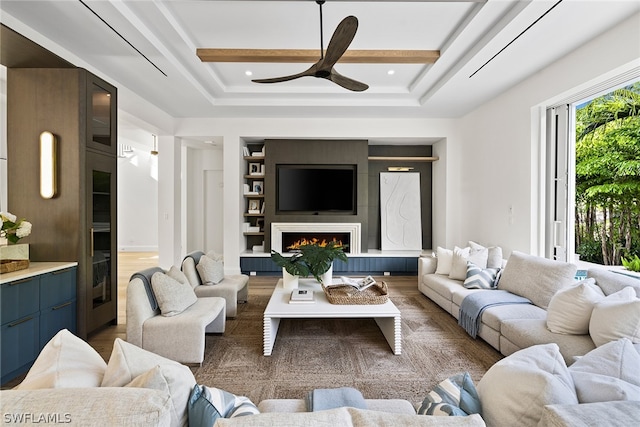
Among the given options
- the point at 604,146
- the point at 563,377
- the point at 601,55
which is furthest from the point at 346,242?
the point at 563,377

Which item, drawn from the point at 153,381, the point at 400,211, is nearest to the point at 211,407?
the point at 153,381

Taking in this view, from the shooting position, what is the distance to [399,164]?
20.6ft

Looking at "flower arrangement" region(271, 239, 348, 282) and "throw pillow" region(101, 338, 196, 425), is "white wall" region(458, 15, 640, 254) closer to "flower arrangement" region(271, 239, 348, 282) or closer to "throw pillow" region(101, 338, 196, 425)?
"flower arrangement" region(271, 239, 348, 282)

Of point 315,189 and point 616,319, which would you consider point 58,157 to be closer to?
point 315,189

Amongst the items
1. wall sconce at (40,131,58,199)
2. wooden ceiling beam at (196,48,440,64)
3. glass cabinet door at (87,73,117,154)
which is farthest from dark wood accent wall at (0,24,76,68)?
wooden ceiling beam at (196,48,440,64)

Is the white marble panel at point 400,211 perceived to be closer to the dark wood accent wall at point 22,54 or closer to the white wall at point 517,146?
the white wall at point 517,146

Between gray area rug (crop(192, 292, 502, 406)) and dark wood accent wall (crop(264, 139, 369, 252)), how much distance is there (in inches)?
100

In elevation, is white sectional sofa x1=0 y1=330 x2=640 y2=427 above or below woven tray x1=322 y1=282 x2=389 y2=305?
above

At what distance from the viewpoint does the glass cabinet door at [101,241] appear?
297cm

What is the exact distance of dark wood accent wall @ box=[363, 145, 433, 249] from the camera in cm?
625

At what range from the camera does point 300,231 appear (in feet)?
18.9

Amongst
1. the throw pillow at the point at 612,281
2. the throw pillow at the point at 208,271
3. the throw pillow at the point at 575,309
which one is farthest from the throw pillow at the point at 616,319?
the throw pillow at the point at 208,271

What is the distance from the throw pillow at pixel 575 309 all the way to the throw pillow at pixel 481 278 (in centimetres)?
117

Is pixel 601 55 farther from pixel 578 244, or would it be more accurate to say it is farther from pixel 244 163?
pixel 244 163
